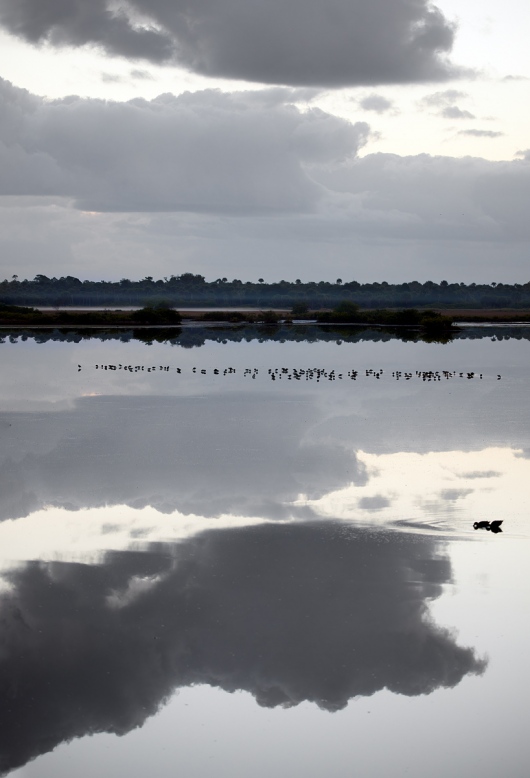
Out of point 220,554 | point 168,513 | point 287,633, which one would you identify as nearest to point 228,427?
point 168,513

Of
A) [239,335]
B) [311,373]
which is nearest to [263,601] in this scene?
[311,373]

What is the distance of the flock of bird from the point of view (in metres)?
39.1

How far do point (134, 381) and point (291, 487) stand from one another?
20.6 meters

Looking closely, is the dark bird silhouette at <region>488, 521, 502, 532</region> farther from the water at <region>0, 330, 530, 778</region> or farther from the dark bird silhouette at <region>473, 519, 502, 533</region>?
the water at <region>0, 330, 530, 778</region>

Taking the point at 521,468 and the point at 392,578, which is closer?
the point at 392,578

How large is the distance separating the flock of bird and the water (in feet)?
47.5

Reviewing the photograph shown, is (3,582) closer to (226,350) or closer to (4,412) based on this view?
(4,412)

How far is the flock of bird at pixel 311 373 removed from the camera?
39125 mm

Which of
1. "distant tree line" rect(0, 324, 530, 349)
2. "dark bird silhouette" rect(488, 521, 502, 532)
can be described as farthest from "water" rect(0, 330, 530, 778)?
"distant tree line" rect(0, 324, 530, 349)

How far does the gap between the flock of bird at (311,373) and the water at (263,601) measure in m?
14.5

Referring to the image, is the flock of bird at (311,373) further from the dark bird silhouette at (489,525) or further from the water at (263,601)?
the dark bird silhouette at (489,525)

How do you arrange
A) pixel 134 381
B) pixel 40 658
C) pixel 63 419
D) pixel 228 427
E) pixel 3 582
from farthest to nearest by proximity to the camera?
pixel 134 381, pixel 63 419, pixel 228 427, pixel 3 582, pixel 40 658

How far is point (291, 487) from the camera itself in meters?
17.4

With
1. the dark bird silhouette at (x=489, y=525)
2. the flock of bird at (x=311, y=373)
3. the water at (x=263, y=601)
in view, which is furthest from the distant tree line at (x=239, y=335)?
the dark bird silhouette at (x=489, y=525)
